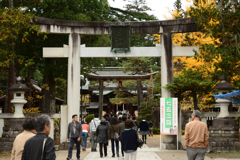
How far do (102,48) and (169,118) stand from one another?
4.91 m

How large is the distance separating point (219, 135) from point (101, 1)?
1217 cm

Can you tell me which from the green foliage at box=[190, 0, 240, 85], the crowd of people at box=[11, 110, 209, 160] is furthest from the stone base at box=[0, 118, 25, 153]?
the green foliage at box=[190, 0, 240, 85]

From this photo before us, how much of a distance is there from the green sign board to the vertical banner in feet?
11.4

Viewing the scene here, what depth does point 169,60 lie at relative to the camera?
1574 centimetres

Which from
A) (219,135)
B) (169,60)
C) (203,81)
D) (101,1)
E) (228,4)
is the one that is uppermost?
(101,1)

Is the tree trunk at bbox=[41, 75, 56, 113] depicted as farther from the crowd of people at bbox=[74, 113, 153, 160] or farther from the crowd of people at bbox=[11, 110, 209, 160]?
the crowd of people at bbox=[11, 110, 209, 160]

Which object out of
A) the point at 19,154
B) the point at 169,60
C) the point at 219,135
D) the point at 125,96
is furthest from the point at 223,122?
the point at 125,96

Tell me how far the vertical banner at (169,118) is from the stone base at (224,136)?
1654 millimetres

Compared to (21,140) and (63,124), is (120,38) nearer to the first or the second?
(63,124)

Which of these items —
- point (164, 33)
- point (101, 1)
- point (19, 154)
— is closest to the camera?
point (19, 154)

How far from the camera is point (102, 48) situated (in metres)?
16.0

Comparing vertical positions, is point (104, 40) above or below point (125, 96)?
above

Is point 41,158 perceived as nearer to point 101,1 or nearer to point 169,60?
point 169,60

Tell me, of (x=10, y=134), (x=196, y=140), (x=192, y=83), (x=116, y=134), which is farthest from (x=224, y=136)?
(x=10, y=134)
